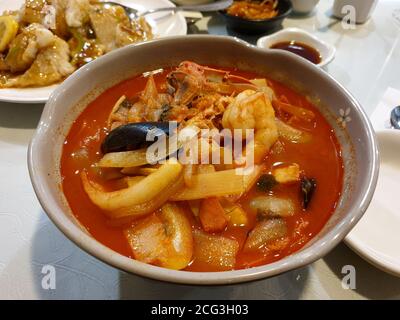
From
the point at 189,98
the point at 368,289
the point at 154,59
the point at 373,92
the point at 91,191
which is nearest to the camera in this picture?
the point at 91,191

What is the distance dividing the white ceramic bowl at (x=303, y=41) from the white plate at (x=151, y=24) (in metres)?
0.56

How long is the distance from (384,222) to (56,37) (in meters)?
1.99

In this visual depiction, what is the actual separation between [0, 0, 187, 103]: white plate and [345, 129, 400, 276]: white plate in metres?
1.50

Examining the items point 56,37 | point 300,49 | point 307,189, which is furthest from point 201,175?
point 300,49

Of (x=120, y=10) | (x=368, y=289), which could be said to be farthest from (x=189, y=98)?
(x=120, y=10)

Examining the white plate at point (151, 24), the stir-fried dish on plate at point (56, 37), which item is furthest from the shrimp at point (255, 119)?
the stir-fried dish on plate at point (56, 37)

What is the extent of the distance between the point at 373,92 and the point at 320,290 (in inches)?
55.8

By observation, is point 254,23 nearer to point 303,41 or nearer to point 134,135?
point 303,41

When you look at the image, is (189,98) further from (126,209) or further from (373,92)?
(373,92)

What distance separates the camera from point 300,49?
2527mm

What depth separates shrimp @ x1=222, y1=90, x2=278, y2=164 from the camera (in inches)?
52.1

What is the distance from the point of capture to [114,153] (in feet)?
4.25

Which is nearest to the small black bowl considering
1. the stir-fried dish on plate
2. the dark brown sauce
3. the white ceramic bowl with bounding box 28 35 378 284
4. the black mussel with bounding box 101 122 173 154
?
the dark brown sauce
